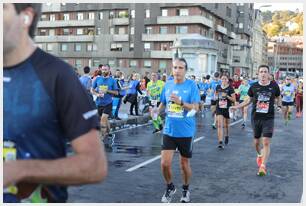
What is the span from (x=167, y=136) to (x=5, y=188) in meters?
4.90

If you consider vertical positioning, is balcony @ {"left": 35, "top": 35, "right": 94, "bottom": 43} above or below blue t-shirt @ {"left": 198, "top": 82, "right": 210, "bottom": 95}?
above

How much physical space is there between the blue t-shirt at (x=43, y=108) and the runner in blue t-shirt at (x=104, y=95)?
970 centimetres

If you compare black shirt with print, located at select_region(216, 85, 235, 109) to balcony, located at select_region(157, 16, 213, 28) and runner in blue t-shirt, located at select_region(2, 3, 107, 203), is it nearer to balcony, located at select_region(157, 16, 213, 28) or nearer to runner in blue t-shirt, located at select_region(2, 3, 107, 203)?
runner in blue t-shirt, located at select_region(2, 3, 107, 203)

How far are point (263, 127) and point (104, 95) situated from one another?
4.42m

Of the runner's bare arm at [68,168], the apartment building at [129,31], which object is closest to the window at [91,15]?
the apartment building at [129,31]

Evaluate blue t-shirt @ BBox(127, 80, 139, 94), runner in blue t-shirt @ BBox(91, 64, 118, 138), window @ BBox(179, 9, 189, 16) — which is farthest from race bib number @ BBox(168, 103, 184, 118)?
window @ BBox(179, 9, 189, 16)

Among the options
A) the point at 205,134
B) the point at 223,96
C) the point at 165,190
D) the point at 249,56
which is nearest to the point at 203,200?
the point at 165,190

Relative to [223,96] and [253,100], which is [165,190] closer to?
[253,100]

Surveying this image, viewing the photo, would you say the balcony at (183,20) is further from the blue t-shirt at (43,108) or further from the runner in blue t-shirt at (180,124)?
the blue t-shirt at (43,108)

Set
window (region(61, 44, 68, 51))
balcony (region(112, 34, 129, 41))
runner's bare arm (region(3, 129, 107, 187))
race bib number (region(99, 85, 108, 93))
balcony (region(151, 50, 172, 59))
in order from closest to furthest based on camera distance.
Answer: runner's bare arm (region(3, 129, 107, 187)) → race bib number (region(99, 85, 108, 93)) → balcony (region(151, 50, 172, 59)) → balcony (region(112, 34, 129, 41)) → window (region(61, 44, 68, 51))

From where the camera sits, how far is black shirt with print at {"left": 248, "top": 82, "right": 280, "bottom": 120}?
348 inches

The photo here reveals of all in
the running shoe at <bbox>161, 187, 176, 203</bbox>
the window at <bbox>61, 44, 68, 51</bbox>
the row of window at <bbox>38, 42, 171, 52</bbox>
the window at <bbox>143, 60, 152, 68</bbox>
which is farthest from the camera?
the window at <bbox>61, 44, 68, 51</bbox>

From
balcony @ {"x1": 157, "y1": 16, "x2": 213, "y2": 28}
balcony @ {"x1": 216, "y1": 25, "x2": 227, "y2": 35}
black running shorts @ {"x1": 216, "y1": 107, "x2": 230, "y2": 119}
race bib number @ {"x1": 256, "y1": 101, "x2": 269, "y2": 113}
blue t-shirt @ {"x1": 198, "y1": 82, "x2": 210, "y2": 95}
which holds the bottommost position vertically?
blue t-shirt @ {"x1": 198, "y1": 82, "x2": 210, "y2": 95}

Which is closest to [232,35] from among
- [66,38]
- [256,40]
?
[256,40]
